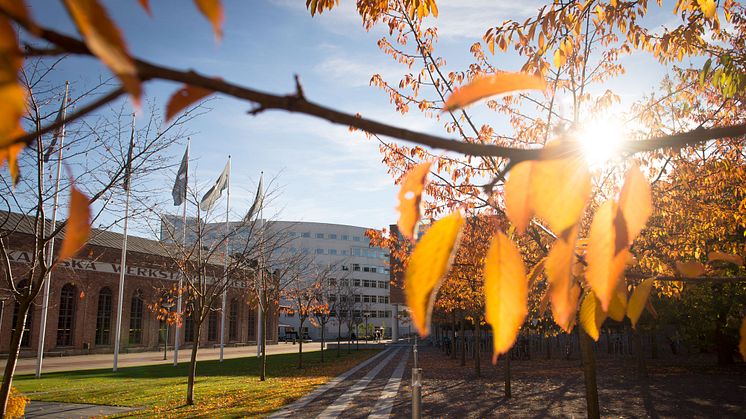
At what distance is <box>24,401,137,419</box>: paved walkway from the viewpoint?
11031mm

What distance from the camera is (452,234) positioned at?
0.65m

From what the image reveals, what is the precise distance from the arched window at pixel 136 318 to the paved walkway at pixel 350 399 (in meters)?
27.9

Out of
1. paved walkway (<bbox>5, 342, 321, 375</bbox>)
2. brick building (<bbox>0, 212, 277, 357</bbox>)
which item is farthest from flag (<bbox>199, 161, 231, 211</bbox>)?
paved walkway (<bbox>5, 342, 321, 375</bbox>)

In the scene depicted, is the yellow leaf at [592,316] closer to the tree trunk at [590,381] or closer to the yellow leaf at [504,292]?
the yellow leaf at [504,292]

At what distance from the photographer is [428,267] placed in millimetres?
620

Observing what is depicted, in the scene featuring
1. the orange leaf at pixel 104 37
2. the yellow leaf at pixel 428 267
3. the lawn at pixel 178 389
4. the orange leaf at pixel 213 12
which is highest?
the orange leaf at pixel 213 12

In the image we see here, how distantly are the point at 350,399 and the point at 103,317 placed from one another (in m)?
32.0

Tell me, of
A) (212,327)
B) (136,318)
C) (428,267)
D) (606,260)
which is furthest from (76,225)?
(212,327)

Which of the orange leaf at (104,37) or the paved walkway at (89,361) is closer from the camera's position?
the orange leaf at (104,37)

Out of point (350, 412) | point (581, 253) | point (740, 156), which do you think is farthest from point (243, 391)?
point (581, 253)

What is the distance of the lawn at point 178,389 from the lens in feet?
39.5

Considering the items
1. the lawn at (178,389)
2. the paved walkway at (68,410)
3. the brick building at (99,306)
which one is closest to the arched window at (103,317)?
the brick building at (99,306)

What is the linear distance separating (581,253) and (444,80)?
6273mm

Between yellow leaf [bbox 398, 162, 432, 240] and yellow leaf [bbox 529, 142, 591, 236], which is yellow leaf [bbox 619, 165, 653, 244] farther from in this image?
yellow leaf [bbox 398, 162, 432, 240]
